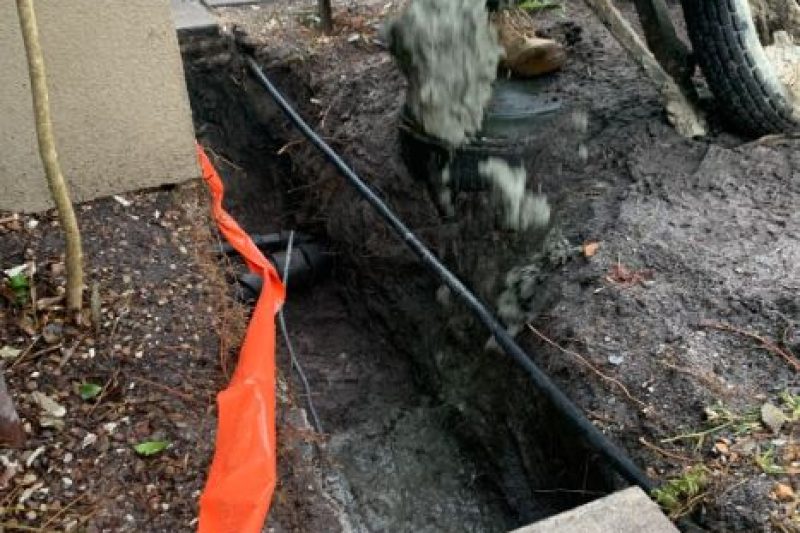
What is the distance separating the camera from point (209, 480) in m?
2.35

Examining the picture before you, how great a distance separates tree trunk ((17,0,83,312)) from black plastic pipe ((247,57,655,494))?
1.35 m

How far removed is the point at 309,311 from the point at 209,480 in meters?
2.07

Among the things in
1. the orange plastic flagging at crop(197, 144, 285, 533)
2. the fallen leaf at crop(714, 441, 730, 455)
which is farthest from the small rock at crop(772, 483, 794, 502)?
the orange plastic flagging at crop(197, 144, 285, 533)

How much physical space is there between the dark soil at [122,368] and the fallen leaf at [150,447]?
15 mm

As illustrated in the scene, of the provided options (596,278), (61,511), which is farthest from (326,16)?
(61,511)

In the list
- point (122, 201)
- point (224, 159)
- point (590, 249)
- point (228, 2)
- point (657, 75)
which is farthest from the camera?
point (228, 2)

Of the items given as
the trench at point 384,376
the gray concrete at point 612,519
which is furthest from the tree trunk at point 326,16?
the gray concrete at point 612,519

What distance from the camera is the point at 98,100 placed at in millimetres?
3123

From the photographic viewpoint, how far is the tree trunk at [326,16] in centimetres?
486

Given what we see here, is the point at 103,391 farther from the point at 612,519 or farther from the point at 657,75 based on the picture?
the point at 657,75

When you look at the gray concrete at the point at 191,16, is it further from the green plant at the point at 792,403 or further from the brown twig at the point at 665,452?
the green plant at the point at 792,403

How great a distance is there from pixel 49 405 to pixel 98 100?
1.23 metres

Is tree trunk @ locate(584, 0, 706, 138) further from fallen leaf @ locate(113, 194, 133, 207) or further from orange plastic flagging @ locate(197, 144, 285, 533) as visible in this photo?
fallen leaf @ locate(113, 194, 133, 207)

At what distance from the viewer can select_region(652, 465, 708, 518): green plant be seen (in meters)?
2.18
